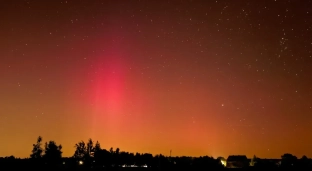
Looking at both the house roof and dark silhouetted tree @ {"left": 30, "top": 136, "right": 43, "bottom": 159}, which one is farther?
the house roof

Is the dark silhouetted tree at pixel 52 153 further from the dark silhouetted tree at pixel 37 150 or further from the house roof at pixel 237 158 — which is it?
the house roof at pixel 237 158

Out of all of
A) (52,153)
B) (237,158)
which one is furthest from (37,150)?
(237,158)

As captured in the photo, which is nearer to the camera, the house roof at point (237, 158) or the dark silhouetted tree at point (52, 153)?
the dark silhouetted tree at point (52, 153)

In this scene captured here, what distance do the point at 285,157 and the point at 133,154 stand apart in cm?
4085

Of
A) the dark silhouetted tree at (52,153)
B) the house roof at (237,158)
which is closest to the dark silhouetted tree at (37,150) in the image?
the dark silhouetted tree at (52,153)

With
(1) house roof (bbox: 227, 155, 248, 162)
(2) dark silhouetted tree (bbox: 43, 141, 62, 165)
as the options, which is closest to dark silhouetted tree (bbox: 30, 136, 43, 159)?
(2) dark silhouetted tree (bbox: 43, 141, 62, 165)

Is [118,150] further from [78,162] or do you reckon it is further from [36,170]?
[36,170]

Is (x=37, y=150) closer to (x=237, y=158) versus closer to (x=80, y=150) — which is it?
(x=80, y=150)

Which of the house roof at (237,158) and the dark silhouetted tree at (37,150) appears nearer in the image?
the dark silhouetted tree at (37,150)

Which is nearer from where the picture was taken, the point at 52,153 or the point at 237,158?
the point at 52,153

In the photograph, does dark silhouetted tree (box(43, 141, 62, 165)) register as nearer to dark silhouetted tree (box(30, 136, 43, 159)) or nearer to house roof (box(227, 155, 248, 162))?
dark silhouetted tree (box(30, 136, 43, 159))

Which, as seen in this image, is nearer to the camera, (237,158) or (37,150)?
(37,150)

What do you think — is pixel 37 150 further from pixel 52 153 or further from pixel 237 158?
pixel 237 158

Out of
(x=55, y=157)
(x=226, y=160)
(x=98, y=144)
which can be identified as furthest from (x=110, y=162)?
(x=226, y=160)
